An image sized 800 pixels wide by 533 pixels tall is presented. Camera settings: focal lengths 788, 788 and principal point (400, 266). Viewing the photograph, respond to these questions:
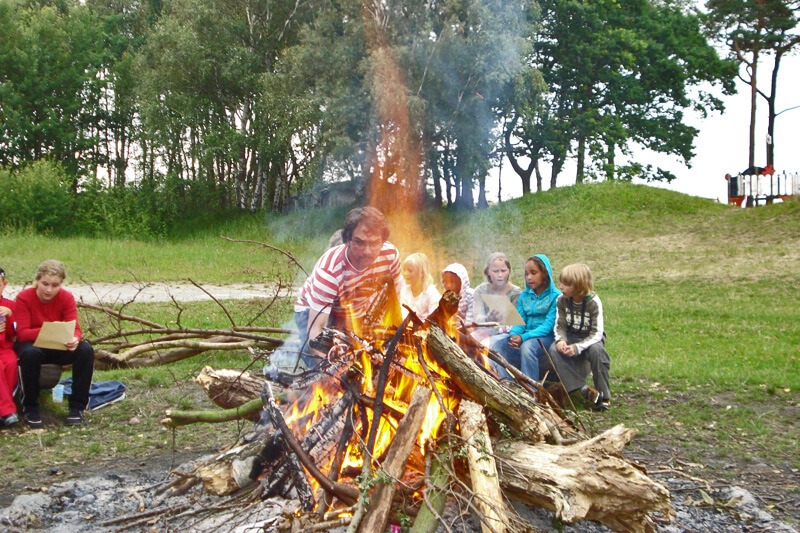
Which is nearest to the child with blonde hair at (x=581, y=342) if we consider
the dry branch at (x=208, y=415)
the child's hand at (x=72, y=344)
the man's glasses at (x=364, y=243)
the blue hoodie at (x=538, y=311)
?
the blue hoodie at (x=538, y=311)

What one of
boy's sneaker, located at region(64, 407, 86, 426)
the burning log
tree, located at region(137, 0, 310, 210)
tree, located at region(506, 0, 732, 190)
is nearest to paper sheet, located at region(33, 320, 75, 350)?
boy's sneaker, located at region(64, 407, 86, 426)

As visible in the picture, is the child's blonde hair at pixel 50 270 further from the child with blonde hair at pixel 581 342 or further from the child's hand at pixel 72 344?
the child with blonde hair at pixel 581 342

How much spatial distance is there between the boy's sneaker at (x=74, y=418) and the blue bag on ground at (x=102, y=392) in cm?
32

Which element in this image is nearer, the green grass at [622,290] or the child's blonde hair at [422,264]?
the green grass at [622,290]

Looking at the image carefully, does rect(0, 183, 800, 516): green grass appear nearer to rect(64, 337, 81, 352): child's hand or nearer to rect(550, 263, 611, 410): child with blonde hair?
rect(550, 263, 611, 410): child with blonde hair

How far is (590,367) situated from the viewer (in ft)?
22.2

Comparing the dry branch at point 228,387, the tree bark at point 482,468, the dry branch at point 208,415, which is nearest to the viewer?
the tree bark at point 482,468

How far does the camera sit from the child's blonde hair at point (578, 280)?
21.9ft

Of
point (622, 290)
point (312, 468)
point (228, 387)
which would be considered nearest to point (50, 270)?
point (228, 387)

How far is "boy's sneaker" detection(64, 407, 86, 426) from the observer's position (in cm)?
641

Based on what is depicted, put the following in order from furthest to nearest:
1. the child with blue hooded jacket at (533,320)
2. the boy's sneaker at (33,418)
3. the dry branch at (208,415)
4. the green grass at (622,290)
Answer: the child with blue hooded jacket at (533,320)
the boy's sneaker at (33,418)
the green grass at (622,290)
the dry branch at (208,415)

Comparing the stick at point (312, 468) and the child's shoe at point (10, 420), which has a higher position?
the stick at point (312, 468)

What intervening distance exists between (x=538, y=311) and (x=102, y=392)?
3.95 meters

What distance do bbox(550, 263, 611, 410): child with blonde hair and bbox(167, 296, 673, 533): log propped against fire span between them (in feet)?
7.90
